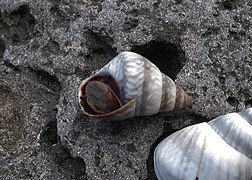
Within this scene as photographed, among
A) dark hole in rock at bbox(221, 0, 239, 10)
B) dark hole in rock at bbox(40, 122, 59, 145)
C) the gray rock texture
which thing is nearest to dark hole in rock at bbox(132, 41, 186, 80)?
the gray rock texture

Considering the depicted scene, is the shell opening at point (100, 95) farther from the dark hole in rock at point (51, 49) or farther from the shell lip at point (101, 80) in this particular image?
the dark hole in rock at point (51, 49)

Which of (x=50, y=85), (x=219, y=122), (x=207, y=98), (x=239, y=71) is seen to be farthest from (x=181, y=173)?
(x=50, y=85)

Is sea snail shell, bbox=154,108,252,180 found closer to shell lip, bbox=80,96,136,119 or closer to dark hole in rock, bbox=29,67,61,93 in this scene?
shell lip, bbox=80,96,136,119

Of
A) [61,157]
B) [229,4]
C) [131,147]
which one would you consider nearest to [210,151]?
[131,147]

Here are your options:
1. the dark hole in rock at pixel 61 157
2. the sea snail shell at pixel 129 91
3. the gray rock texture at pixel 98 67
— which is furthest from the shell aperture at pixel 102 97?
the dark hole in rock at pixel 61 157

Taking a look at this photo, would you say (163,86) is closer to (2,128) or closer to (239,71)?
(239,71)

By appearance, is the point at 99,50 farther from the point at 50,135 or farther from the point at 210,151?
the point at 210,151
